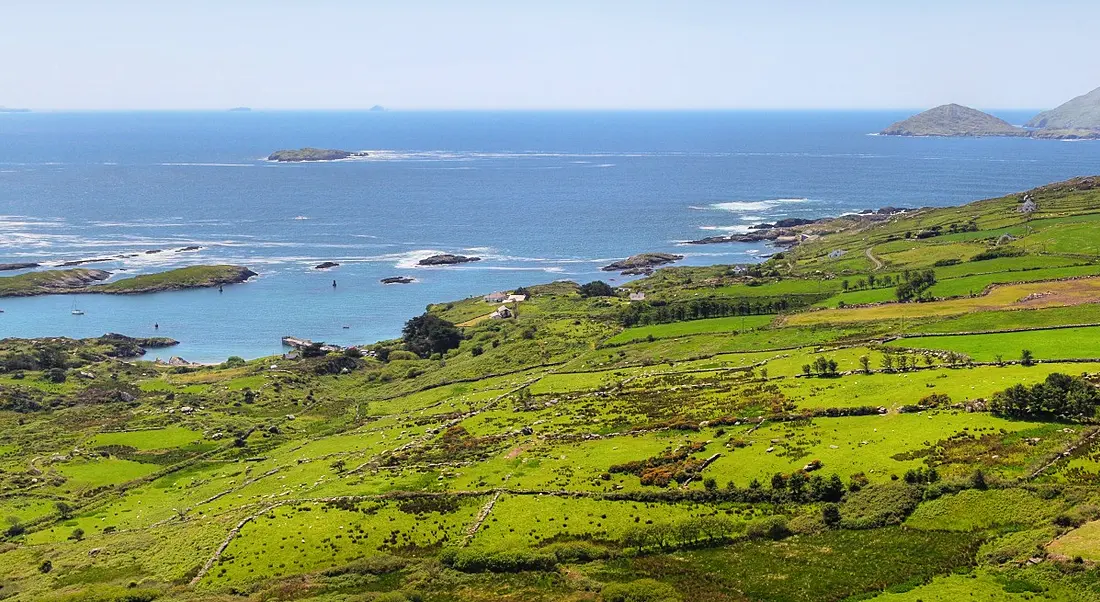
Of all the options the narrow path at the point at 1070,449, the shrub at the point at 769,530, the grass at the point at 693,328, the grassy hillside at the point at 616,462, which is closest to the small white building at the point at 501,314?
the grassy hillside at the point at 616,462

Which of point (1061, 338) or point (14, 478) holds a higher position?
point (1061, 338)

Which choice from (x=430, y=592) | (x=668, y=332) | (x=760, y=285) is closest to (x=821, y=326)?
(x=668, y=332)

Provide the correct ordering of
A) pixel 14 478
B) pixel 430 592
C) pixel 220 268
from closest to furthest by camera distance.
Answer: pixel 430 592 < pixel 14 478 < pixel 220 268

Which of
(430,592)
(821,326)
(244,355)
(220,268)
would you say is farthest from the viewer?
(220,268)

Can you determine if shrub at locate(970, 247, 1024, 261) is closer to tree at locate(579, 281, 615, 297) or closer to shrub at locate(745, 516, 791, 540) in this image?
tree at locate(579, 281, 615, 297)

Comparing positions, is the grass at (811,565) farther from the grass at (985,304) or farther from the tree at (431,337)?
Result: the tree at (431,337)

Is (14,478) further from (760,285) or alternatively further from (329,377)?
(760,285)
